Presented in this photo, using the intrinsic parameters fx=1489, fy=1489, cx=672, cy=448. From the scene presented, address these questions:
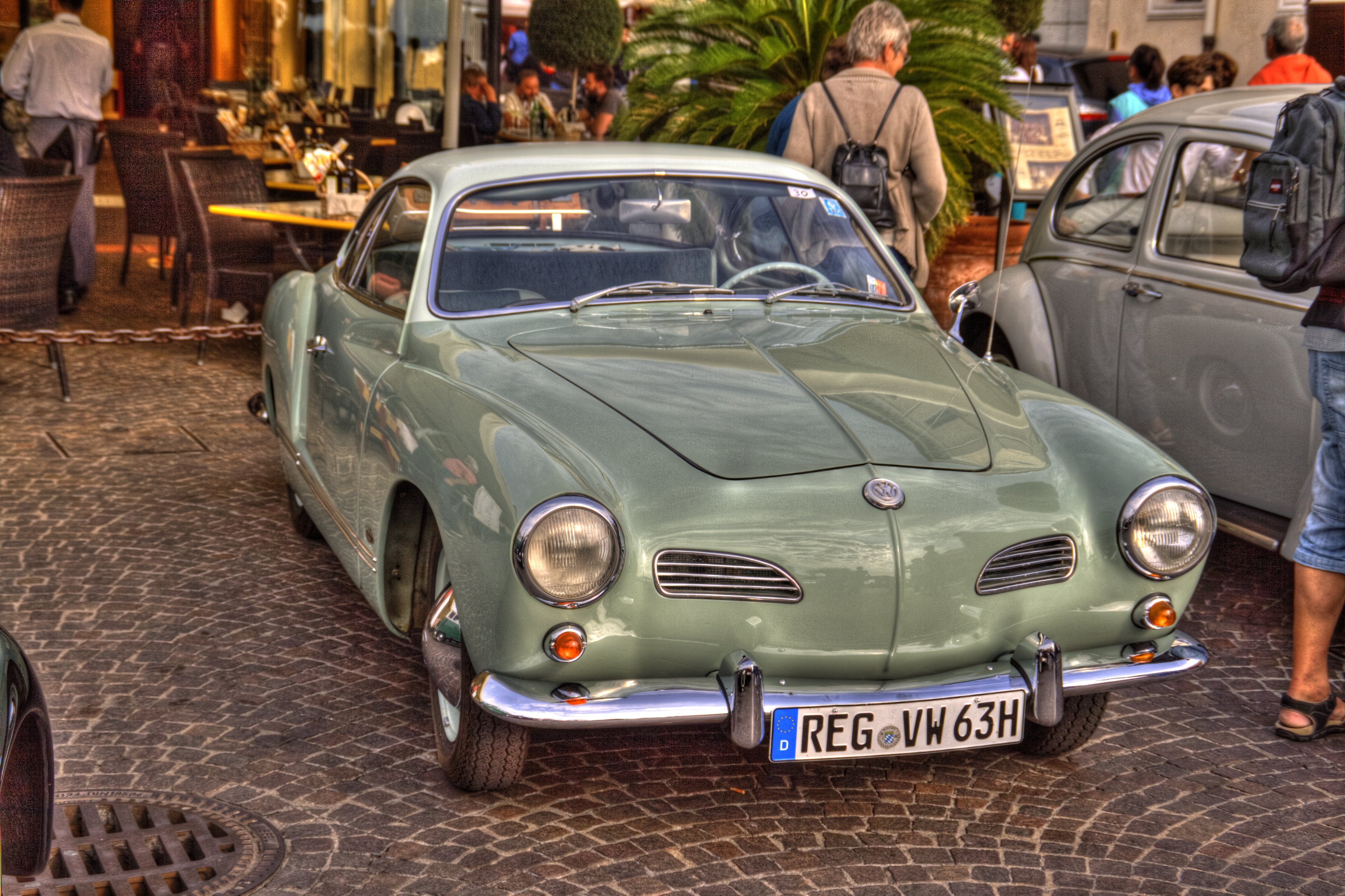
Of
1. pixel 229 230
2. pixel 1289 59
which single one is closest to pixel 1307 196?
pixel 1289 59

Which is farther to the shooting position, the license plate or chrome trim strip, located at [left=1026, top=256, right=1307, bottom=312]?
chrome trim strip, located at [left=1026, top=256, right=1307, bottom=312]

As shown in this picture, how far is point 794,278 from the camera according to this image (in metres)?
4.64

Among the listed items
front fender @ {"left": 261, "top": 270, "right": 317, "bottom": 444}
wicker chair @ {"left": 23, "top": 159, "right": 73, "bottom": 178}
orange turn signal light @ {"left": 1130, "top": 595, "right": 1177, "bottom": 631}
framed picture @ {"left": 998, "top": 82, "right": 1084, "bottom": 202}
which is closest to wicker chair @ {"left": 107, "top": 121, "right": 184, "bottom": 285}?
wicker chair @ {"left": 23, "top": 159, "right": 73, "bottom": 178}

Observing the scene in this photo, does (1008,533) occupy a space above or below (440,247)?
below

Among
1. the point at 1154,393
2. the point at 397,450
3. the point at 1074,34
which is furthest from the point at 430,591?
the point at 1074,34

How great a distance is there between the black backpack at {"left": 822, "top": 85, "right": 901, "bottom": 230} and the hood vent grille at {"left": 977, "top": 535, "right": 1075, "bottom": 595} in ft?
10.8

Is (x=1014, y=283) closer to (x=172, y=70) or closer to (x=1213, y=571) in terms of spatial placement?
(x=1213, y=571)

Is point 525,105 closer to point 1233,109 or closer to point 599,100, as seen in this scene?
point 599,100

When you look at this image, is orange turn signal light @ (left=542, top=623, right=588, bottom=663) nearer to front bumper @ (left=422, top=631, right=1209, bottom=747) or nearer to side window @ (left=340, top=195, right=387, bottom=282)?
front bumper @ (left=422, top=631, right=1209, bottom=747)

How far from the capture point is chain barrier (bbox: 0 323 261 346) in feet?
22.3

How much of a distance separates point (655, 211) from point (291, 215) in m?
4.24

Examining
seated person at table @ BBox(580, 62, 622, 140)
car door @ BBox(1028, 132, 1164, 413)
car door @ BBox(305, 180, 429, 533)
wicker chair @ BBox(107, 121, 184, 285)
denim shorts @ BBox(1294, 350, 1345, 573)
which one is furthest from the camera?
seated person at table @ BBox(580, 62, 622, 140)

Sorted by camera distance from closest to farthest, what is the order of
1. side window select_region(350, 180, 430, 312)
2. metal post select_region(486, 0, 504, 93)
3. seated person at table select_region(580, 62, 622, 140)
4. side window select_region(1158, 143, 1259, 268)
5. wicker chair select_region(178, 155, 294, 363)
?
side window select_region(350, 180, 430, 312) < side window select_region(1158, 143, 1259, 268) < wicker chair select_region(178, 155, 294, 363) < seated person at table select_region(580, 62, 622, 140) < metal post select_region(486, 0, 504, 93)

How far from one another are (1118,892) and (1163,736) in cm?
100
